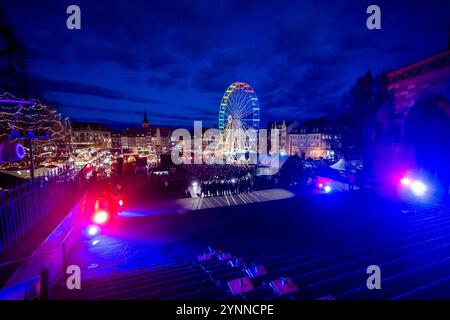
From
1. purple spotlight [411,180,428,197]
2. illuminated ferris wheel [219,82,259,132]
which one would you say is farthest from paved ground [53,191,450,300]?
illuminated ferris wheel [219,82,259,132]

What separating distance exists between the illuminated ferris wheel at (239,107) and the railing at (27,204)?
80.3 feet

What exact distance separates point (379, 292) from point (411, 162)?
11824 mm

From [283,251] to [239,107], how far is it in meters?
26.8

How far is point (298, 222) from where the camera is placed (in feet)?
25.1

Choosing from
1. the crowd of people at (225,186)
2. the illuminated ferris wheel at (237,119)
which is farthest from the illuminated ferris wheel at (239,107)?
the crowd of people at (225,186)

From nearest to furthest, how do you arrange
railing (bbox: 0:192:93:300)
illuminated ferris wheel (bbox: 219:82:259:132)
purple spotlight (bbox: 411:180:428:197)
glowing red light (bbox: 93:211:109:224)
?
railing (bbox: 0:192:93:300) < glowing red light (bbox: 93:211:109:224) < purple spotlight (bbox: 411:180:428:197) < illuminated ferris wheel (bbox: 219:82:259:132)

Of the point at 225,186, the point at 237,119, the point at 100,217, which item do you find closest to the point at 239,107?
the point at 237,119

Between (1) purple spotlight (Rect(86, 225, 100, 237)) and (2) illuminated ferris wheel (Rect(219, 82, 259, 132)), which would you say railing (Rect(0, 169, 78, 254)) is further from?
(2) illuminated ferris wheel (Rect(219, 82, 259, 132))

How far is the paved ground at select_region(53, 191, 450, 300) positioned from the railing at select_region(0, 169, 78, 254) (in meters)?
1.31

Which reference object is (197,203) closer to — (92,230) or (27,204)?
(92,230)

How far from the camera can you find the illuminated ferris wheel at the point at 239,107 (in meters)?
28.1

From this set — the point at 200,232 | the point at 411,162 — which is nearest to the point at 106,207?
the point at 200,232

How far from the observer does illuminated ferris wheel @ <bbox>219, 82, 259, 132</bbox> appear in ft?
92.1
